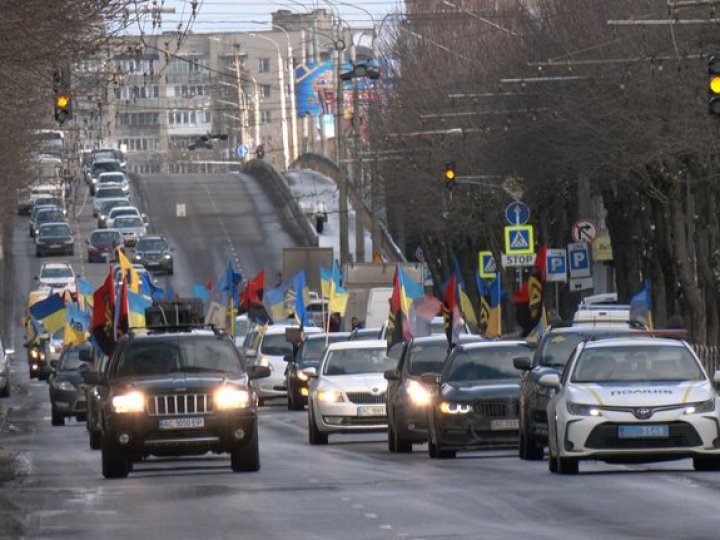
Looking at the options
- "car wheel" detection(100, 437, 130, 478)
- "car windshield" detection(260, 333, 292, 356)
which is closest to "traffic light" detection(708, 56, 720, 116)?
"car wheel" detection(100, 437, 130, 478)

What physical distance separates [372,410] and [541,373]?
27.4 feet

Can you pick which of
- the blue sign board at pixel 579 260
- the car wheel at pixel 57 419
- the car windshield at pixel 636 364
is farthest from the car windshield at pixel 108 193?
the car windshield at pixel 636 364

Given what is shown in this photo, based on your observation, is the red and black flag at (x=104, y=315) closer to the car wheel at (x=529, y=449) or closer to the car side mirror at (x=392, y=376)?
the car side mirror at (x=392, y=376)

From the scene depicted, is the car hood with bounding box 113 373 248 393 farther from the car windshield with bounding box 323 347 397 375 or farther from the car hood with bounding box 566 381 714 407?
the car windshield with bounding box 323 347 397 375

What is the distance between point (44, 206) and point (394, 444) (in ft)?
290

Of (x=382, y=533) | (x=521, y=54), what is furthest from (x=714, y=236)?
(x=382, y=533)

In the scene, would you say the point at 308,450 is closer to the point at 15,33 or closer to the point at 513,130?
the point at 15,33

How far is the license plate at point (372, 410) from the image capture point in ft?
111

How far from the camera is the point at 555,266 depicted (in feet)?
174

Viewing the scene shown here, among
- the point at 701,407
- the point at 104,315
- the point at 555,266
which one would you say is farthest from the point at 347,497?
the point at 555,266

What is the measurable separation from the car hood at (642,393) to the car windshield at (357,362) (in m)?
12.2

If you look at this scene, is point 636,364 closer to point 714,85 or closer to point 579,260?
point 714,85

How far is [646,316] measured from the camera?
4166 centimetres

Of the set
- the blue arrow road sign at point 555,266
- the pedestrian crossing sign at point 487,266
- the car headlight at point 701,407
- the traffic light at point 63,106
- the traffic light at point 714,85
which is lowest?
the car headlight at point 701,407
